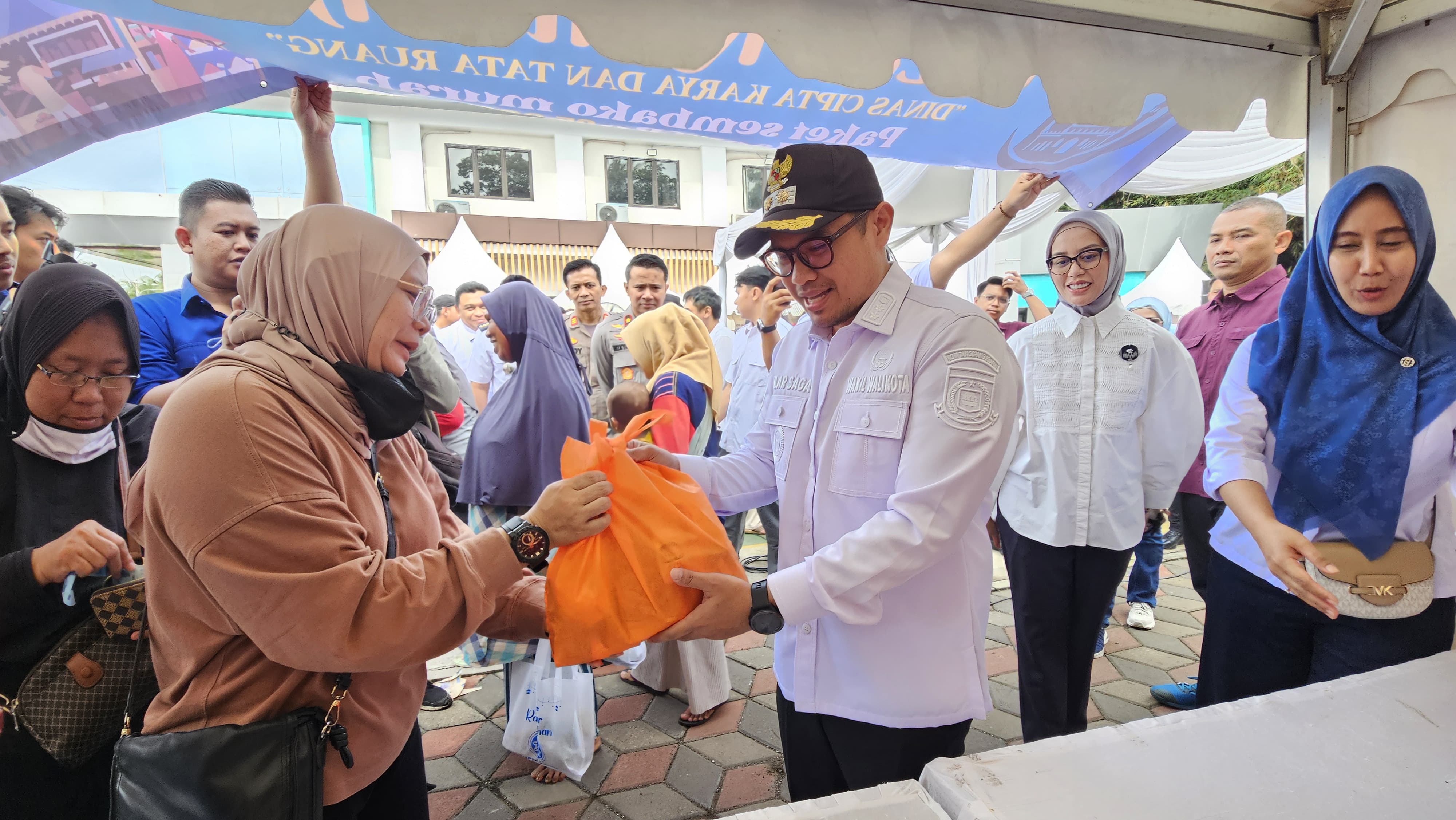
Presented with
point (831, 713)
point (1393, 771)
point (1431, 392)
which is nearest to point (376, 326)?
point (831, 713)

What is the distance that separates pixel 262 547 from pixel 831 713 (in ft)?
4.05

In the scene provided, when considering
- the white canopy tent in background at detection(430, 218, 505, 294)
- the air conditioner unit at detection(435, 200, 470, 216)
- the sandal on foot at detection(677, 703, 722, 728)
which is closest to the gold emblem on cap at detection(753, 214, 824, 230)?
the sandal on foot at detection(677, 703, 722, 728)

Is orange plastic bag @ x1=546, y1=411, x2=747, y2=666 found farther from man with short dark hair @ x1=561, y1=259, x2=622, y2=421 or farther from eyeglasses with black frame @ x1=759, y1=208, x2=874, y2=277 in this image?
man with short dark hair @ x1=561, y1=259, x2=622, y2=421

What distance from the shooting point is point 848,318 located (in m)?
1.71

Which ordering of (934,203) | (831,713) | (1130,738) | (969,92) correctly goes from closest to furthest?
(1130,738) → (831,713) → (969,92) → (934,203)

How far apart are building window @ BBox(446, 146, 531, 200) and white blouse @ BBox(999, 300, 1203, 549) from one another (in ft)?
59.1

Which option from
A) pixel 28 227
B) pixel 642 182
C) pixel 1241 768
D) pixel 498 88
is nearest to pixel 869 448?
pixel 1241 768

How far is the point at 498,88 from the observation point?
235cm

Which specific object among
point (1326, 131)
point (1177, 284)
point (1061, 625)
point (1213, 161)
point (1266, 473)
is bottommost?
point (1061, 625)

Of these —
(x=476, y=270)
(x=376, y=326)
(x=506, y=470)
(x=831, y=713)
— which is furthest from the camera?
(x=476, y=270)

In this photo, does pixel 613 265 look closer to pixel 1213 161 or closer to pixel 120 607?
pixel 1213 161

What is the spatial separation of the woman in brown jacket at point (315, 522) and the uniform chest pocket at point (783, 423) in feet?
1.73

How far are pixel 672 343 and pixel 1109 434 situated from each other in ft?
6.69

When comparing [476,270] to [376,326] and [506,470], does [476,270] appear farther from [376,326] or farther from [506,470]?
[376,326]
